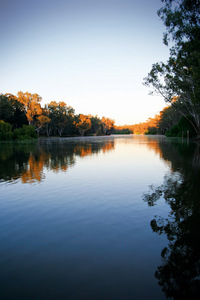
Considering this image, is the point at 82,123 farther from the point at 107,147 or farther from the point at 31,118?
the point at 107,147

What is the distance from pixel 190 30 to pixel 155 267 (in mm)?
33755

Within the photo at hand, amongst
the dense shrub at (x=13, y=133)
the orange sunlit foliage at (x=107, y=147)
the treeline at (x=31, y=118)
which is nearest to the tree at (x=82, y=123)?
the treeline at (x=31, y=118)

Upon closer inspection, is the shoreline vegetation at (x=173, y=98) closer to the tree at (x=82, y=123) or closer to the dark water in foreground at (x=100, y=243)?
the tree at (x=82, y=123)

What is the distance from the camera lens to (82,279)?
4.08m

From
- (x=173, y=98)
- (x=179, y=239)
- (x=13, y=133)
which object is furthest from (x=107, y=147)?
(x=13, y=133)

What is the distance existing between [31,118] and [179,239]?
321 feet

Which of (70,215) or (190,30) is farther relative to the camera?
(190,30)

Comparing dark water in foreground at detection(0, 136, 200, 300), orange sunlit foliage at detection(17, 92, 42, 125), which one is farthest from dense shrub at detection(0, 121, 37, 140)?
dark water in foreground at detection(0, 136, 200, 300)

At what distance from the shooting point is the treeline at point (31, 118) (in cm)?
6864

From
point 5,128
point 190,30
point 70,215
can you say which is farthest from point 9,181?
point 5,128

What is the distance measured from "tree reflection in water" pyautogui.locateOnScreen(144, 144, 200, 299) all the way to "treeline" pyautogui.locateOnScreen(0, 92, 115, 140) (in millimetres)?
62240

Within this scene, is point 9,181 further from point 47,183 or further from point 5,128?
point 5,128

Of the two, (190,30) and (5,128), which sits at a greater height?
(190,30)

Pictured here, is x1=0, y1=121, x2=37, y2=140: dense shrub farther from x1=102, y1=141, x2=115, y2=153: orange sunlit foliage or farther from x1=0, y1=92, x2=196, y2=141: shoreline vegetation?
x1=102, y1=141, x2=115, y2=153: orange sunlit foliage
